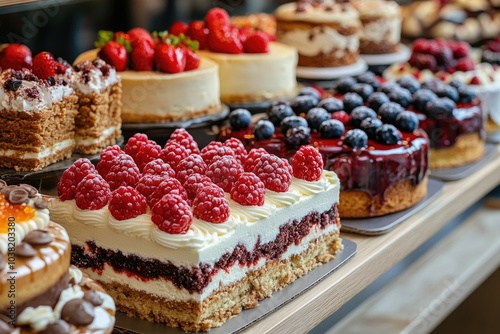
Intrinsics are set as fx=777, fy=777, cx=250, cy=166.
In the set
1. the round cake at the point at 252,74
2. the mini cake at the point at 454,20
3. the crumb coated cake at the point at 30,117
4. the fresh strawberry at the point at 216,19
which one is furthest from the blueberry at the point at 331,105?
the mini cake at the point at 454,20

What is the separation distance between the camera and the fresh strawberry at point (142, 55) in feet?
8.84

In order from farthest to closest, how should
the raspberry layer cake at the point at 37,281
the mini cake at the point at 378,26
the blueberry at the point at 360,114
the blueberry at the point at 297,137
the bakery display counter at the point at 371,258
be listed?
the mini cake at the point at 378,26 < the blueberry at the point at 360,114 < the blueberry at the point at 297,137 < the bakery display counter at the point at 371,258 < the raspberry layer cake at the point at 37,281

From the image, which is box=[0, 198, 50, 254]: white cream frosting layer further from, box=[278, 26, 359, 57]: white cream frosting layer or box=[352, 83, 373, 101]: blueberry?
box=[278, 26, 359, 57]: white cream frosting layer

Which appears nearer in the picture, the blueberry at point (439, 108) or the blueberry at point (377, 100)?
the blueberry at point (377, 100)

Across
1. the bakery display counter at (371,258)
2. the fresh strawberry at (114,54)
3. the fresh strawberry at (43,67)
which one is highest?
the fresh strawberry at (43,67)

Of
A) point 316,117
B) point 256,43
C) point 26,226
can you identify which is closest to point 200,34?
point 256,43

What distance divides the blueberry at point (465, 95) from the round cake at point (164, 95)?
108 cm

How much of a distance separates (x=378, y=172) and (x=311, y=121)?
29 centimetres

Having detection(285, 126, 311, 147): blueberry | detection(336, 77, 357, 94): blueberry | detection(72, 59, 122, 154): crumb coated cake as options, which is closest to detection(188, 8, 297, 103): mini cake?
detection(336, 77, 357, 94): blueberry

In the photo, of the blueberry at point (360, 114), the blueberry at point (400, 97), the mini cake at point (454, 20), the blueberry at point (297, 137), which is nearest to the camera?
the blueberry at point (297, 137)

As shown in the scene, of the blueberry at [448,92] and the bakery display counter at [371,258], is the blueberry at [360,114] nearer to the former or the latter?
the bakery display counter at [371,258]

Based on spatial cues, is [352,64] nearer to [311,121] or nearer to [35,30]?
[311,121]

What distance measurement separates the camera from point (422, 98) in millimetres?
3090

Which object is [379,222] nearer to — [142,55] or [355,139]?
[355,139]
